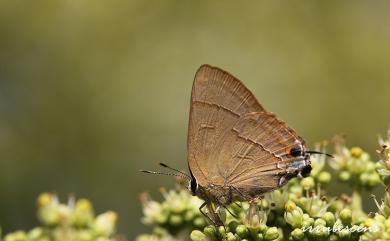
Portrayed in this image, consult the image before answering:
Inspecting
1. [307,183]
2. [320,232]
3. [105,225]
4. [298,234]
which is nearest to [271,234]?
[298,234]

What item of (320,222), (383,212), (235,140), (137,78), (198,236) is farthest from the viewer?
(137,78)

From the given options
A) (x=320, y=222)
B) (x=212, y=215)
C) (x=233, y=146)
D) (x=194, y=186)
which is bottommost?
(x=320, y=222)

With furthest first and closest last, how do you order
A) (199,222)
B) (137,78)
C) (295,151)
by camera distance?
(137,78)
(199,222)
(295,151)

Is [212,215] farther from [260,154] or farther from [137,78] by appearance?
[137,78]

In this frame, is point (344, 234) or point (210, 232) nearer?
point (344, 234)

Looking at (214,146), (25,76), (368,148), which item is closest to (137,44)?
(25,76)

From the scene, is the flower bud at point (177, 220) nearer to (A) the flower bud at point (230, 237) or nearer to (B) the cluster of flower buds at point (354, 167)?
(A) the flower bud at point (230, 237)

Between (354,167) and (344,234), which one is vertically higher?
(354,167)
